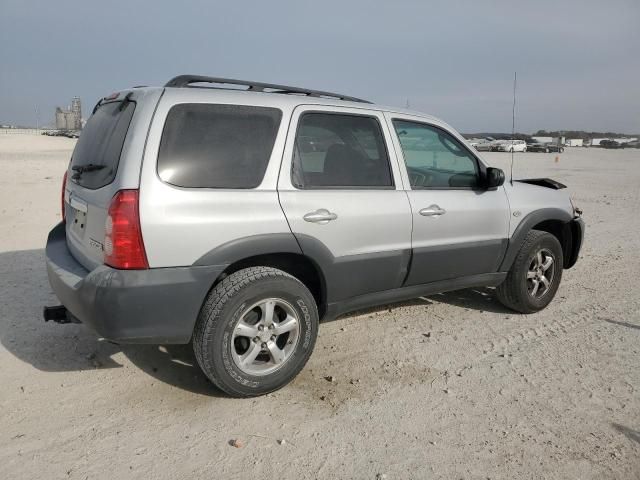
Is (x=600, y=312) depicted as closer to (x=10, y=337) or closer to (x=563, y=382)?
(x=563, y=382)

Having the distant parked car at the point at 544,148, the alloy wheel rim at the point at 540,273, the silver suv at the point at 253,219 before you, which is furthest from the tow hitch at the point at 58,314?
the distant parked car at the point at 544,148

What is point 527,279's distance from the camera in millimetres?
4781

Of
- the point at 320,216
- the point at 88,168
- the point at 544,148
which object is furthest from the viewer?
the point at 544,148

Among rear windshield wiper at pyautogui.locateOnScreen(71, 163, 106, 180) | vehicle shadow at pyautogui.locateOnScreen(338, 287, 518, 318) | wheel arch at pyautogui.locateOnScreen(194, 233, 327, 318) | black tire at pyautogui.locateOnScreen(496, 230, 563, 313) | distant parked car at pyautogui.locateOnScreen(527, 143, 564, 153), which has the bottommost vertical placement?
vehicle shadow at pyautogui.locateOnScreen(338, 287, 518, 318)

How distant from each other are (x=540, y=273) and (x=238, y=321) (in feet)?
10.1

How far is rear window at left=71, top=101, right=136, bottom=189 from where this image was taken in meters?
3.01

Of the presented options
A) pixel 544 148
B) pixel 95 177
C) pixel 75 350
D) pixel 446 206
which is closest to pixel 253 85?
pixel 95 177

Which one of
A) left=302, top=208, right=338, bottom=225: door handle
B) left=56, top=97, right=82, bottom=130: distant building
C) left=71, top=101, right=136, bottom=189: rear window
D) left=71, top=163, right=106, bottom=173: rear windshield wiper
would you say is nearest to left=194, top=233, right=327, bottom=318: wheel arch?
left=302, top=208, right=338, bottom=225: door handle

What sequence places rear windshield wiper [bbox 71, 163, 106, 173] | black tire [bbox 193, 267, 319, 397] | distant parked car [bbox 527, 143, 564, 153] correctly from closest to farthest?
black tire [bbox 193, 267, 319, 397]
rear windshield wiper [bbox 71, 163, 106, 173]
distant parked car [bbox 527, 143, 564, 153]

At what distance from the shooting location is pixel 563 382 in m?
3.54

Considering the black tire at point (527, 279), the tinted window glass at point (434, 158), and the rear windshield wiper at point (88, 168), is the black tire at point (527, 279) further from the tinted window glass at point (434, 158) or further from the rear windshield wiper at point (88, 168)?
the rear windshield wiper at point (88, 168)

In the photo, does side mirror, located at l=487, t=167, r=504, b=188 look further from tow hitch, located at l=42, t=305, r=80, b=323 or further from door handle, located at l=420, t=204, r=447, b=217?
tow hitch, located at l=42, t=305, r=80, b=323

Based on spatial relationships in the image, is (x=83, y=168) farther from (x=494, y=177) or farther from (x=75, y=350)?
(x=494, y=177)

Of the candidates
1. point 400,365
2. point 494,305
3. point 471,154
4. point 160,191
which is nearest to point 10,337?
point 160,191
